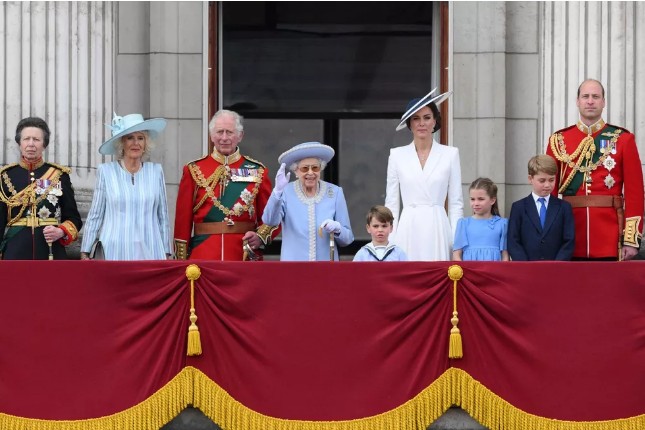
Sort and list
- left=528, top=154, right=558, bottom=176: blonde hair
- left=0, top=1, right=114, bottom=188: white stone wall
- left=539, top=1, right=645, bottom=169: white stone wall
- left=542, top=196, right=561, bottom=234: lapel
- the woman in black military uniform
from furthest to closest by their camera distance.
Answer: left=539, top=1, right=645, bottom=169: white stone wall
left=0, top=1, right=114, bottom=188: white stone wall
the woman in black military uniform
left=528, top=154, right=558, bottom=176: blonde hair
left=542, top=196, right=561, bottom=234: lapel

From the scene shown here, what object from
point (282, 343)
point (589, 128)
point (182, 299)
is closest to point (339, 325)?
point (282, 343)

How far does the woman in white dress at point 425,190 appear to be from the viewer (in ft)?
32.7

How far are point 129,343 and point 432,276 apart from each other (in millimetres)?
1763

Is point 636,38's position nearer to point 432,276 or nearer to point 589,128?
point 589,128

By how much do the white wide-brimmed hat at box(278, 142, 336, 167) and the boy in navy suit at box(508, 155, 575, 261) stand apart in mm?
1225

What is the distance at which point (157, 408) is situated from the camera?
28.8 feet

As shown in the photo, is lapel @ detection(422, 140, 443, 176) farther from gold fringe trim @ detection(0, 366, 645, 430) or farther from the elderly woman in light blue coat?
gold fringe trim @ detection(0, 366, 645, 430)

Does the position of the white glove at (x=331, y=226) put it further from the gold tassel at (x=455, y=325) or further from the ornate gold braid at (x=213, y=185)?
the gold tassel at (x=455, y=325)

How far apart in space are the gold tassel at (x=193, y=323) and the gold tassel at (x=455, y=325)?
4.67ft

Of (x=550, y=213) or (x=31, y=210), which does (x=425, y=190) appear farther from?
(x=31, y=210)

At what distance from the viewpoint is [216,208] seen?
9.98 m

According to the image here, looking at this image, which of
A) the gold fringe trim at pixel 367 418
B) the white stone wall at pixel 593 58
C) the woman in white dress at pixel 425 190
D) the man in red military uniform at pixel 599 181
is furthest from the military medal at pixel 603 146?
the gold fringe trim at pixel 367 418

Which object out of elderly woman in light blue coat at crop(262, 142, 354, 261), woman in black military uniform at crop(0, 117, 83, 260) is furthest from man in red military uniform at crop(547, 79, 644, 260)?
woman in black military uniform at crop(0, 117, 83, 260)

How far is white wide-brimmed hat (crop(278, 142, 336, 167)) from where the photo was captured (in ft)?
31.5
